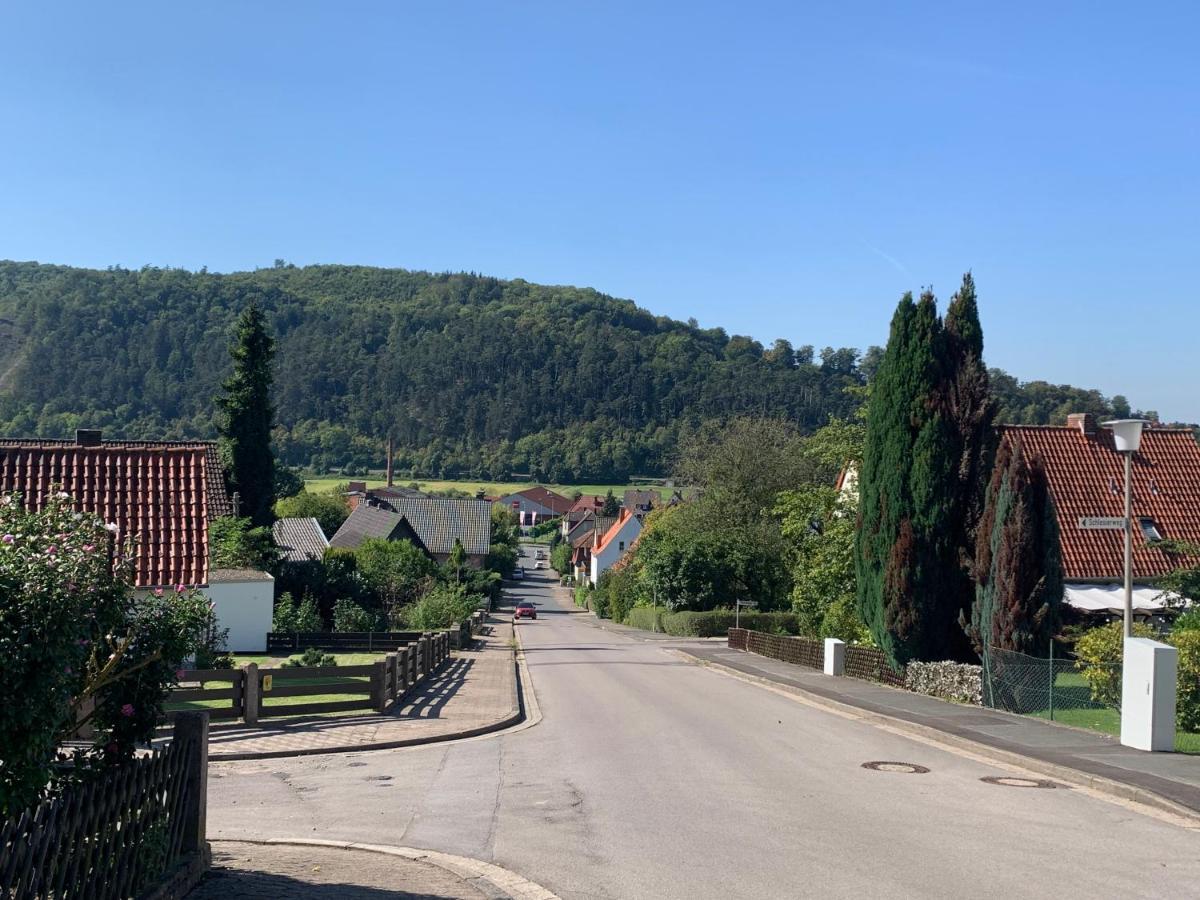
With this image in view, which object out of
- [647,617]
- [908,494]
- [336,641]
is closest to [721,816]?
[908,494]

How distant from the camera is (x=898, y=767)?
14930mm

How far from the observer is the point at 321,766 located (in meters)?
15.2

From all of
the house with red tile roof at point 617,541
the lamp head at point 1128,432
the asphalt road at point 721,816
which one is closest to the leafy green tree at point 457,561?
the house with red tile roof at point 617,541

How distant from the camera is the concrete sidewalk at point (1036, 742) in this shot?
42.0 ft

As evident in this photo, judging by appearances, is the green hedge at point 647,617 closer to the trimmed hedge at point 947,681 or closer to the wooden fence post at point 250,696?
the trimmed hedge at point 947,681

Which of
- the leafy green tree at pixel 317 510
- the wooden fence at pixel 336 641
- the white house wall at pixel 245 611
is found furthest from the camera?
the leafy green tree at pixel 317 510

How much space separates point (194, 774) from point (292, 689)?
10.8 metres

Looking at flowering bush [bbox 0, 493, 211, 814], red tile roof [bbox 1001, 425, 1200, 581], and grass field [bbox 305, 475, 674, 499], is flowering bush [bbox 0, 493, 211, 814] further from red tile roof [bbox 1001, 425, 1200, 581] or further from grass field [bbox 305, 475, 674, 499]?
grass field [bbox 305, 475, 674, 499]

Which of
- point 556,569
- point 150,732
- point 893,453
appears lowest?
point 556,569

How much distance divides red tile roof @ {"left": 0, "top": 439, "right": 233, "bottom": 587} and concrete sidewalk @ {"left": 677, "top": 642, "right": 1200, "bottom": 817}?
493 inches

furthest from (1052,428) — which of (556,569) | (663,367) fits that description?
(663,367)

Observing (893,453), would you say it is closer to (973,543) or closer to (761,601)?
(973,543)

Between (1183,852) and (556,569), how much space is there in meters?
143

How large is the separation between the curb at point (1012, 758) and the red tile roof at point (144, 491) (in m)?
12.1
